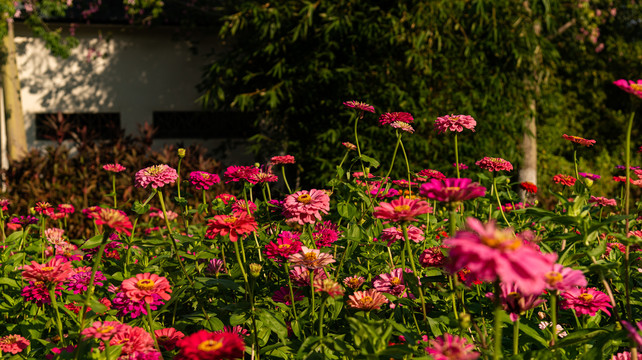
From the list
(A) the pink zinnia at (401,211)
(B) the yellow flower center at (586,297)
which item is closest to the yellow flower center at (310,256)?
(A) the pink zinnia at (401,211)

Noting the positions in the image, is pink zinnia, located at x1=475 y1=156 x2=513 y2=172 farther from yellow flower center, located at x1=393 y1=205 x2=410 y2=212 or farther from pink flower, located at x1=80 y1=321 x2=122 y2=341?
pink flower, located at x1=80 y1=321 x2=122 y2=341

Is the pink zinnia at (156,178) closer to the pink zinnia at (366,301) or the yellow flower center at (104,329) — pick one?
the yellow flower center at (104,329)

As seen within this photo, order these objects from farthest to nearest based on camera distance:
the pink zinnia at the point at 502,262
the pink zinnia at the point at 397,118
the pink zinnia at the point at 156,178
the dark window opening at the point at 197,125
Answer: the dark window opening at the point at 197,125, the pink zinnia at the point at 397,118, the pink zinnia at the point at 156,178, the pink zinnia at the point at 502,262

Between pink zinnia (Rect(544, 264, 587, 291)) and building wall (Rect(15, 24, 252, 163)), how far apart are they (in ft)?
24.1

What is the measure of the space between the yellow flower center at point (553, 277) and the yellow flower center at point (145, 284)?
3.32ft

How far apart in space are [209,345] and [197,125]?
7516 mm

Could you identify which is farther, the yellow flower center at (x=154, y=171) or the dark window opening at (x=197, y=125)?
the dark window opening at (x=197, y=125)

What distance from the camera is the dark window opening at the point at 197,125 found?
8.08 metres

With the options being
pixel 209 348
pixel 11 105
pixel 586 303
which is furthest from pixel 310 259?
pixel 11 105

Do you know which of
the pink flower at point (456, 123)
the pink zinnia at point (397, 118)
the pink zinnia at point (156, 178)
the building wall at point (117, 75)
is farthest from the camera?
the building wall at point (117, 75)

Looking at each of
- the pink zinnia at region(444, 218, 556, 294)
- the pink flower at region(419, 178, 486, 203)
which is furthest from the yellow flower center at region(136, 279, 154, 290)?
the pink zinnia at region(444, 218, 556, 294)

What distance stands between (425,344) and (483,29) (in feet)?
17.9

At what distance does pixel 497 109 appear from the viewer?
18.8ft

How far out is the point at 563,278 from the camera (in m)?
0.96
